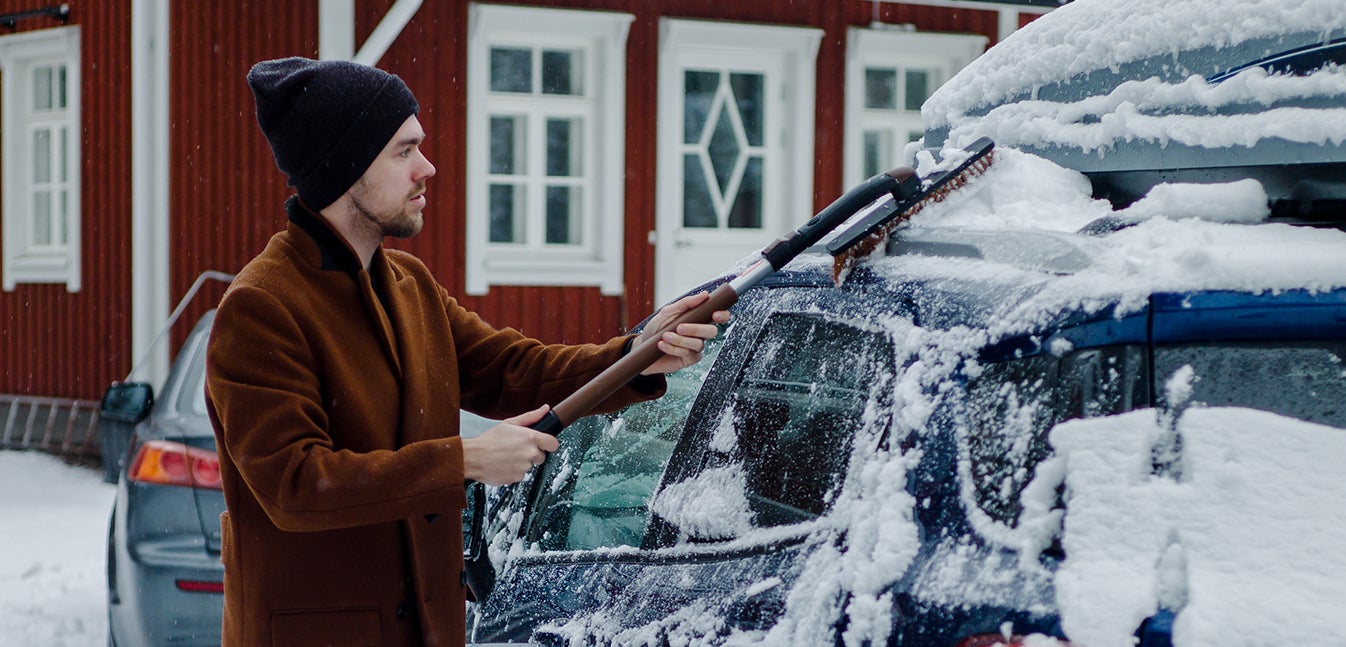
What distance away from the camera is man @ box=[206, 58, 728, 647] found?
2.03m

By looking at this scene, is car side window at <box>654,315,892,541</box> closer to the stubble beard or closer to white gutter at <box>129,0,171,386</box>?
the stubble beard

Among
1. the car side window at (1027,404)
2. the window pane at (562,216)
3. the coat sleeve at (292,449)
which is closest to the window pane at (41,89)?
the window pane at (562,216)

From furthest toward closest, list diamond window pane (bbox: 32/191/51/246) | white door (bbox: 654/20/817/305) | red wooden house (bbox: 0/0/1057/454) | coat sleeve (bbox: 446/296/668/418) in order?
diamond window pane (bbox: 32/191/51/246), white door (bbox: 654/20/817/305), red wooden house (bbox: 0/0/1057/454), coat sleeve (bbox: 446/296/668/418)

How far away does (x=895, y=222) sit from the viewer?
2354mm

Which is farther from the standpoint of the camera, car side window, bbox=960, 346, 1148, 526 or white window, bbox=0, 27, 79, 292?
white window, bbox=0, 27, 79, 292

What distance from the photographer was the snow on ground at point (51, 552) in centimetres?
566

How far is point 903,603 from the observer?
1.78 m

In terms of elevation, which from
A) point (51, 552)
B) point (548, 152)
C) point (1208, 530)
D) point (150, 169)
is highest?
point (548, 152)

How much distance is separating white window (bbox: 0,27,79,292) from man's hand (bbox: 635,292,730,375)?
9943mm

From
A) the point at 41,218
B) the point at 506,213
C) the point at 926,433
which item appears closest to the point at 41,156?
the point at 41,218

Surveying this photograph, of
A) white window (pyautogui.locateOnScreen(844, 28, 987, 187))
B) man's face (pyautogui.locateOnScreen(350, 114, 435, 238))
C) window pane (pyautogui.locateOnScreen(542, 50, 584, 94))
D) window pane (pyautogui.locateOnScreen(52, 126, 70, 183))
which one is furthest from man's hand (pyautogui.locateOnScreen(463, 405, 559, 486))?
window pane (pyautogui.locateOnScreen(52, 126, 70, 183))

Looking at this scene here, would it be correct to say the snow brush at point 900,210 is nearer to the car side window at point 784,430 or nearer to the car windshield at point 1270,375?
the car side window at point 784,430

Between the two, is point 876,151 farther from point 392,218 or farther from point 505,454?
point 505,454

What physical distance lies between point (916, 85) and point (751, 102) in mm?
1551
